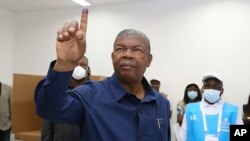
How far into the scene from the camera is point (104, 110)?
51.6 inches

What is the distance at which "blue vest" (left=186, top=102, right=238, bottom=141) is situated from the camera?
302 centimetres

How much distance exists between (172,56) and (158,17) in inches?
31.2

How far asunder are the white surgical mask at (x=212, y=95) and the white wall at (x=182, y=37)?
2218 mm

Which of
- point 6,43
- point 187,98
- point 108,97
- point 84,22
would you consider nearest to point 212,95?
point 187,98

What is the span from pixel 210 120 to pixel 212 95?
35 centimetres

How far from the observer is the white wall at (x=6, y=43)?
7.08 m

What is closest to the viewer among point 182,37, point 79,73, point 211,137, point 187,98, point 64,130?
point 64,130

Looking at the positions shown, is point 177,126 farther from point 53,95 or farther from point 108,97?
point 53,95

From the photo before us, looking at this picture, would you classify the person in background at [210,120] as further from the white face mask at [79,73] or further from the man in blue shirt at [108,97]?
the man in blue shirt at [108,97]

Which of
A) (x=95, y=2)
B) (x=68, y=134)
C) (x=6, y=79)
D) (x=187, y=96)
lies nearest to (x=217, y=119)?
(x=68, y=134)

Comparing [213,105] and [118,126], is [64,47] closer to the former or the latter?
[118,126]

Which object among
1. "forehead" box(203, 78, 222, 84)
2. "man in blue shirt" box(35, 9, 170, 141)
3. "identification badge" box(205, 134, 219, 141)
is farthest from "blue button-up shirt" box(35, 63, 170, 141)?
"forehead" box(203, 78, 222, 84)

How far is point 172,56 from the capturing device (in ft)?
19.4

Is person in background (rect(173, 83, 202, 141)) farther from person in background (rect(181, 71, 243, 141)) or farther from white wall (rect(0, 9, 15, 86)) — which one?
white wall (rect(0, 9, 15, 86))
